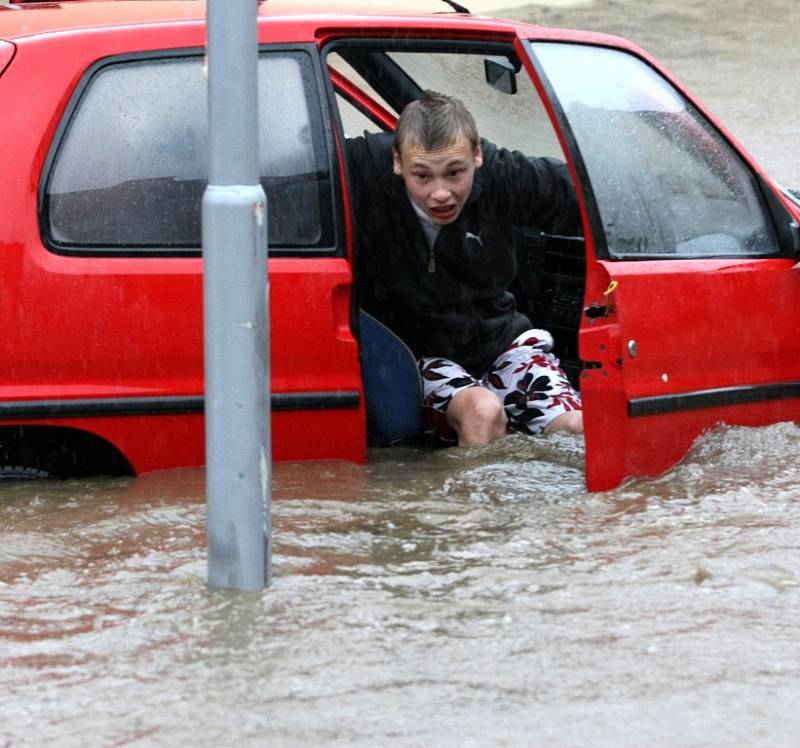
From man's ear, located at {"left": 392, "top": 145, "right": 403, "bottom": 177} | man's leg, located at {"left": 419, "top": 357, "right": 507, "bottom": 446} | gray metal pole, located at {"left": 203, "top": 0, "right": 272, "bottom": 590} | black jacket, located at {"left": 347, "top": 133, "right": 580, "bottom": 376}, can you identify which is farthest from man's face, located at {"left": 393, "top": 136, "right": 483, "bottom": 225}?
gray metal pole, located at {"left": 203, "top": 0, "right": 272, "bottom": 590}

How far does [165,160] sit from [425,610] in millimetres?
1556

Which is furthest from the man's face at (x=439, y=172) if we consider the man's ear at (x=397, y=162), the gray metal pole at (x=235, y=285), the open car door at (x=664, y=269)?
the gray metal pole at (x=235, y=285)

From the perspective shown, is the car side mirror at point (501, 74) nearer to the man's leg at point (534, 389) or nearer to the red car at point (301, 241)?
the red car at point (301, 241)

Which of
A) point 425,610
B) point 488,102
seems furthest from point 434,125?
point 425,610

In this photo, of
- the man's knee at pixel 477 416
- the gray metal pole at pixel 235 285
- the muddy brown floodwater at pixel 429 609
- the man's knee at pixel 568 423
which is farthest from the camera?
the man's knee at pixel 568 423

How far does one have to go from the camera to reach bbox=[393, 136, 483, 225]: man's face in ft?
15.7

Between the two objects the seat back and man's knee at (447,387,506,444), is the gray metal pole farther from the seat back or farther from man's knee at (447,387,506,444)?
man's knee at (447,387,506,444)

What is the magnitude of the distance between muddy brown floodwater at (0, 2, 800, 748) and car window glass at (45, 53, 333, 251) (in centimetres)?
72

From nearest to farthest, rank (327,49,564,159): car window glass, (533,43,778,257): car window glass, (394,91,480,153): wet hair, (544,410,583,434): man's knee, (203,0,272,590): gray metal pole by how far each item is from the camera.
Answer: (203,0,272,590): gray metal pole < (533,43,778,257): car window glass < (394,91,480,153): wet hair < (544,410,583,434): man's knee < (327,49,564,159): car window glass

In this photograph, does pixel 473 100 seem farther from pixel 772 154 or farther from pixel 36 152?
pixel 772 154

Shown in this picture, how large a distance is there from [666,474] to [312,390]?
1098mm

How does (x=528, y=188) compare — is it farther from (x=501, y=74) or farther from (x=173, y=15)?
(x=173, y=15)

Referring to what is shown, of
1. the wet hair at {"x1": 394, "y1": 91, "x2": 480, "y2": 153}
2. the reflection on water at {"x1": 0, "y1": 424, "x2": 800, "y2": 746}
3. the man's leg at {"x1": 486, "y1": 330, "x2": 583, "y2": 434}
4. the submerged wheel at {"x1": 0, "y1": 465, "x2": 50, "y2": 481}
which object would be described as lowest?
the reflection on water at {"x1": 0, "y1": 424, "x2": 800, "y2": 746}

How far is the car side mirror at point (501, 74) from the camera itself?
17.1 ft
